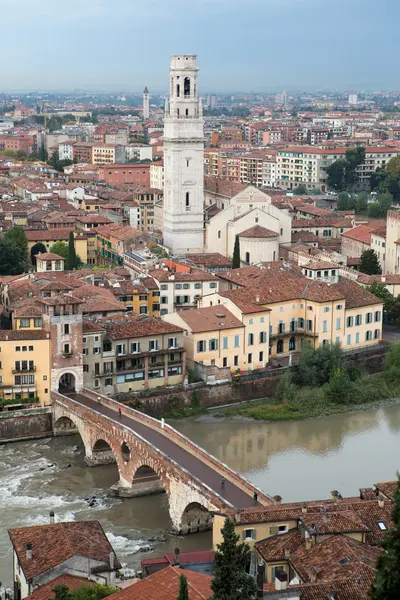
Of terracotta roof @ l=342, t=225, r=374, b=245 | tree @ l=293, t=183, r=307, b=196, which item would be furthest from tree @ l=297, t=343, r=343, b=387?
tree @ l=293, t=183, r=307, b=196

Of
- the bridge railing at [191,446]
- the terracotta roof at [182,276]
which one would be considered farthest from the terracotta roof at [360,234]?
the bridge railing at [191,446]

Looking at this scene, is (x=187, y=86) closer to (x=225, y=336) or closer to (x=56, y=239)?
(x=56, y=239)

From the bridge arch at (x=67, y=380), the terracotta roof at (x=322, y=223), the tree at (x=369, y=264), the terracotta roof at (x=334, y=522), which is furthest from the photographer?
the terracotta roof at (x=322, y=223)

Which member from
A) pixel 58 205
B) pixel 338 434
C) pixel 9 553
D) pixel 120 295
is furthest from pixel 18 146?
pixel 9 553

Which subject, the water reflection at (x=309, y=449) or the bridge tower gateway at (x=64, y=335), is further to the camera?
the bridge tower gateway at (x=64, y=335)

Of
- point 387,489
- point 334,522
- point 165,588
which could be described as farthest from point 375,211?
point 165,588

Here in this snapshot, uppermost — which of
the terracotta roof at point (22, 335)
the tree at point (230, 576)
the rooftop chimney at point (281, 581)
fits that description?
the tree at point (230, 576)

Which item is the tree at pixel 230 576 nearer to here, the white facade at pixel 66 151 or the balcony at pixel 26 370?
the balcony at pixel 26 370
